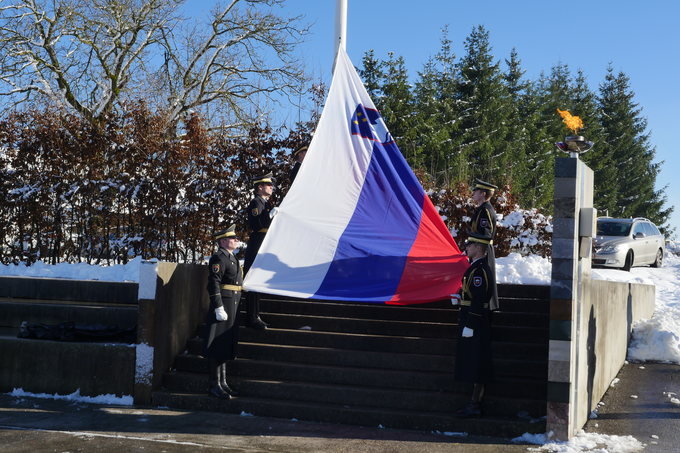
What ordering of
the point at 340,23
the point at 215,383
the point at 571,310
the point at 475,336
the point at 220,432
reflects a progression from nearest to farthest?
the point at 571,310 → the point at 220,432 → the point at 475,336 → the point at 215,383 → the point at 340,23

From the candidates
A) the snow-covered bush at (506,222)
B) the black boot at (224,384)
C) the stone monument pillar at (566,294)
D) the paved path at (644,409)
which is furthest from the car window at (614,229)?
the black boot at (224,384)

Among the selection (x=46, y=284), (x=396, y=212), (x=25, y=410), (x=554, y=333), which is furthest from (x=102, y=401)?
(x=554, y=333)

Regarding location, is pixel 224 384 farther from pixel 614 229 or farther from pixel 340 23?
pixel 614 229

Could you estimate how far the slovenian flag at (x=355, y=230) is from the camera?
7293 mm

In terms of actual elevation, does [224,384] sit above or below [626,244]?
below

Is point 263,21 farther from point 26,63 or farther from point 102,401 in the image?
point 102,401

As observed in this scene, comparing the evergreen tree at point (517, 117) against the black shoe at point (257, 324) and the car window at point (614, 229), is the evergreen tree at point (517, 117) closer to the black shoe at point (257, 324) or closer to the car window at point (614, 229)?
the car window at point (614, 229)

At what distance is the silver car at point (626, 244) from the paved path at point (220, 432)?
9.10m

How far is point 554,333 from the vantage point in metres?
5.75

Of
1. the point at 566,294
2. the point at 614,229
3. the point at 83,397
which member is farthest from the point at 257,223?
the point at 614,229

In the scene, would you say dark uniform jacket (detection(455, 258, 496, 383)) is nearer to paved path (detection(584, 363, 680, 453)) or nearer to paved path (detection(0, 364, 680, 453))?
paved path (detection(0, 364, 680, 453))

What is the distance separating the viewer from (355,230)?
7.78 meters

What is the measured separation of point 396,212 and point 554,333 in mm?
2894

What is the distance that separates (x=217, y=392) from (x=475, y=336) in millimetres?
3023
